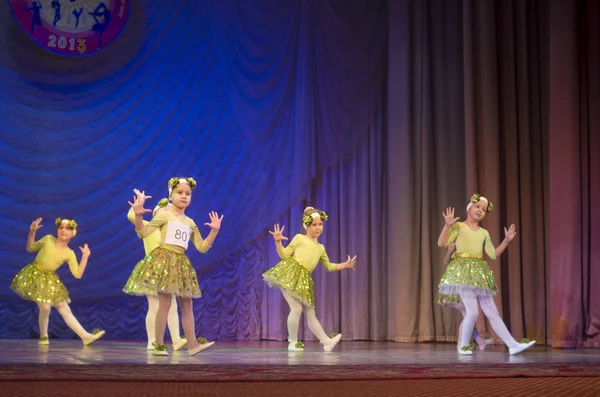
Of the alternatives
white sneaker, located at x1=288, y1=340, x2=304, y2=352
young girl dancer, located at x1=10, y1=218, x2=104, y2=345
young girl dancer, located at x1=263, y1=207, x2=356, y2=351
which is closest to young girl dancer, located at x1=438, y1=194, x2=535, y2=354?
young girl dancer, located at x1=263, y1=207, x2=356, y2=351

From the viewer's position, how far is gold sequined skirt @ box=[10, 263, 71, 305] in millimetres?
7793

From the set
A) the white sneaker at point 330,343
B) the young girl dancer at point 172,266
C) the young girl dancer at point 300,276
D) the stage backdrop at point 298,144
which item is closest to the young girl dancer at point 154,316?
the young girl dancer at point 172,266

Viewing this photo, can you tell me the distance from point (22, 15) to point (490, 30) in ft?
16.2

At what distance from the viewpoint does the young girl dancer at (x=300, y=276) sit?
6934 mm

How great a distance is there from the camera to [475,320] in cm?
686

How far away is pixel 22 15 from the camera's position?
8.91 meters

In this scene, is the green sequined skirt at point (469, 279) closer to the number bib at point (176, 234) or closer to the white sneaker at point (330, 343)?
the white sneaker at point (330, 343)

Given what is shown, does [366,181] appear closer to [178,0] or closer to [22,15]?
[178,0]

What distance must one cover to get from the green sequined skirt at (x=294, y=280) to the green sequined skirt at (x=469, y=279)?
1.13 m

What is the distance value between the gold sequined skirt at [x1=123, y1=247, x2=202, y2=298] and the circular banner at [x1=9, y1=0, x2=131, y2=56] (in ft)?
12.4

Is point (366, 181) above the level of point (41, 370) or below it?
above

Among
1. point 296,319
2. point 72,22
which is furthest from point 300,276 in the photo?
point 72,22

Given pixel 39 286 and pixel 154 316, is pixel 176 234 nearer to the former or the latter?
pixel 154 316

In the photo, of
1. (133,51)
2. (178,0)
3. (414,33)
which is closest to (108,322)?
(133,51)
